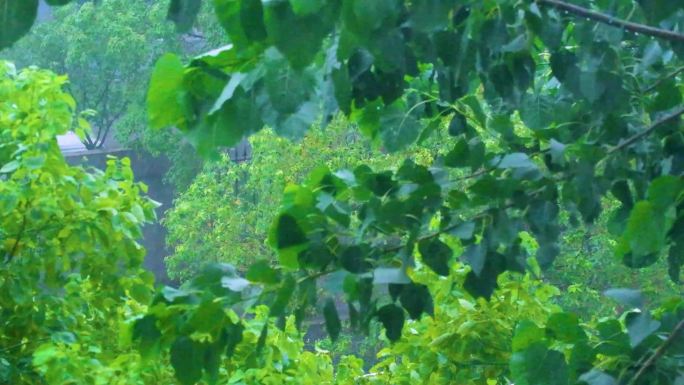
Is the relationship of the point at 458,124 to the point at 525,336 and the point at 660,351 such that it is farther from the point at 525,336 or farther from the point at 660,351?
the point at 660,351

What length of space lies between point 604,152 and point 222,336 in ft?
1.96

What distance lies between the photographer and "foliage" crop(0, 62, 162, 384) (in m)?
2.90

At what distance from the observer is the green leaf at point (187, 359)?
1342 mm

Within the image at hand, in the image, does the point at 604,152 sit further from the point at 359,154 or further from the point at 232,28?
the point at 359,154

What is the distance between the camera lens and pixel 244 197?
841 cm

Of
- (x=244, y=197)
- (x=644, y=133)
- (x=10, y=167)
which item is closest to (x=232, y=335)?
(x=644, y=133)

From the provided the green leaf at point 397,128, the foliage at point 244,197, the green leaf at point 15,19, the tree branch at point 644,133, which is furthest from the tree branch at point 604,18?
the foliage at point 244,197

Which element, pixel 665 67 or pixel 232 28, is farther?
pixel 665 67

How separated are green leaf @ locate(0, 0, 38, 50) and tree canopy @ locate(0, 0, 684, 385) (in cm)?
25

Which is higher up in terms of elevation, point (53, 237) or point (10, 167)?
point (10, 167)

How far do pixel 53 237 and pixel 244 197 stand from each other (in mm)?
5411

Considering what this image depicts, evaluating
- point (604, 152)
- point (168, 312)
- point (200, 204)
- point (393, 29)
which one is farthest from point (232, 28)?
point (200, 204)

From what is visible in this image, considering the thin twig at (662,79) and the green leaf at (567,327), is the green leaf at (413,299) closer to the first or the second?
the green leaf at (567,327)

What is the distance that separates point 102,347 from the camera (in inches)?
120
